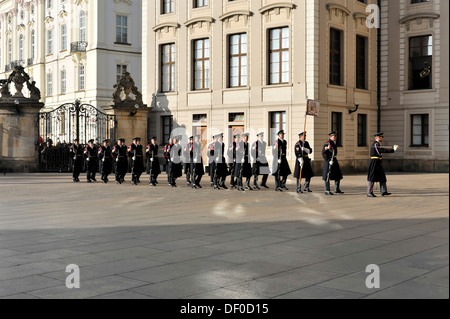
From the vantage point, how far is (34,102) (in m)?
27.9

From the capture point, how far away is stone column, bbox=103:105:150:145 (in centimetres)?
3077

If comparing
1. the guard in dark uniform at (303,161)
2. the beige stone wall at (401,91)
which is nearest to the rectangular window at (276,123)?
the beige stone wall at (401,91)

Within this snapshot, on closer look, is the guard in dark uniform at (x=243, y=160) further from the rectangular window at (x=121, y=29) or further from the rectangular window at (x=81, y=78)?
the rectangular window at (x=81, y=78)

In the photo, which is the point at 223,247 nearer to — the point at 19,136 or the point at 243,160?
the point at 243,160

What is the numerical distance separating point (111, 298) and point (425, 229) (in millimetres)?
6105

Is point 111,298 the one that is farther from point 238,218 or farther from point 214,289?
point 238,218

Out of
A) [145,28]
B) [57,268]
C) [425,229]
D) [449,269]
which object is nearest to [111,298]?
[57,268]

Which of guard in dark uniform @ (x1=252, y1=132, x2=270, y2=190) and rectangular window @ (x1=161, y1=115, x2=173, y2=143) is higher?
rectangular window @ (x1=161, y1=115, x2=173, y2=143)

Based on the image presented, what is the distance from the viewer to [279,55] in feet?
95.1

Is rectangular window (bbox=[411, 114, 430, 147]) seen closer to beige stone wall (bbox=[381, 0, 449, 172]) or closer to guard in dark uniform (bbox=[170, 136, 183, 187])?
beige stone wall (bbox=[381, 0, 449, 172])

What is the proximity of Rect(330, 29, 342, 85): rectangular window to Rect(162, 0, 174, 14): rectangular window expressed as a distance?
977 centimetres

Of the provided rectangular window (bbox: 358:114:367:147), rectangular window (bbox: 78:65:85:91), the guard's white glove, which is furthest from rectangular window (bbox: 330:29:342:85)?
rectangular window (bbox: 78:65:85:91)

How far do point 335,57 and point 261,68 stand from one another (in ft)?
12.2

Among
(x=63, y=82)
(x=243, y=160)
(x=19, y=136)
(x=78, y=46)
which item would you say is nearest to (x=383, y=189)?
(x=243, y=160)
